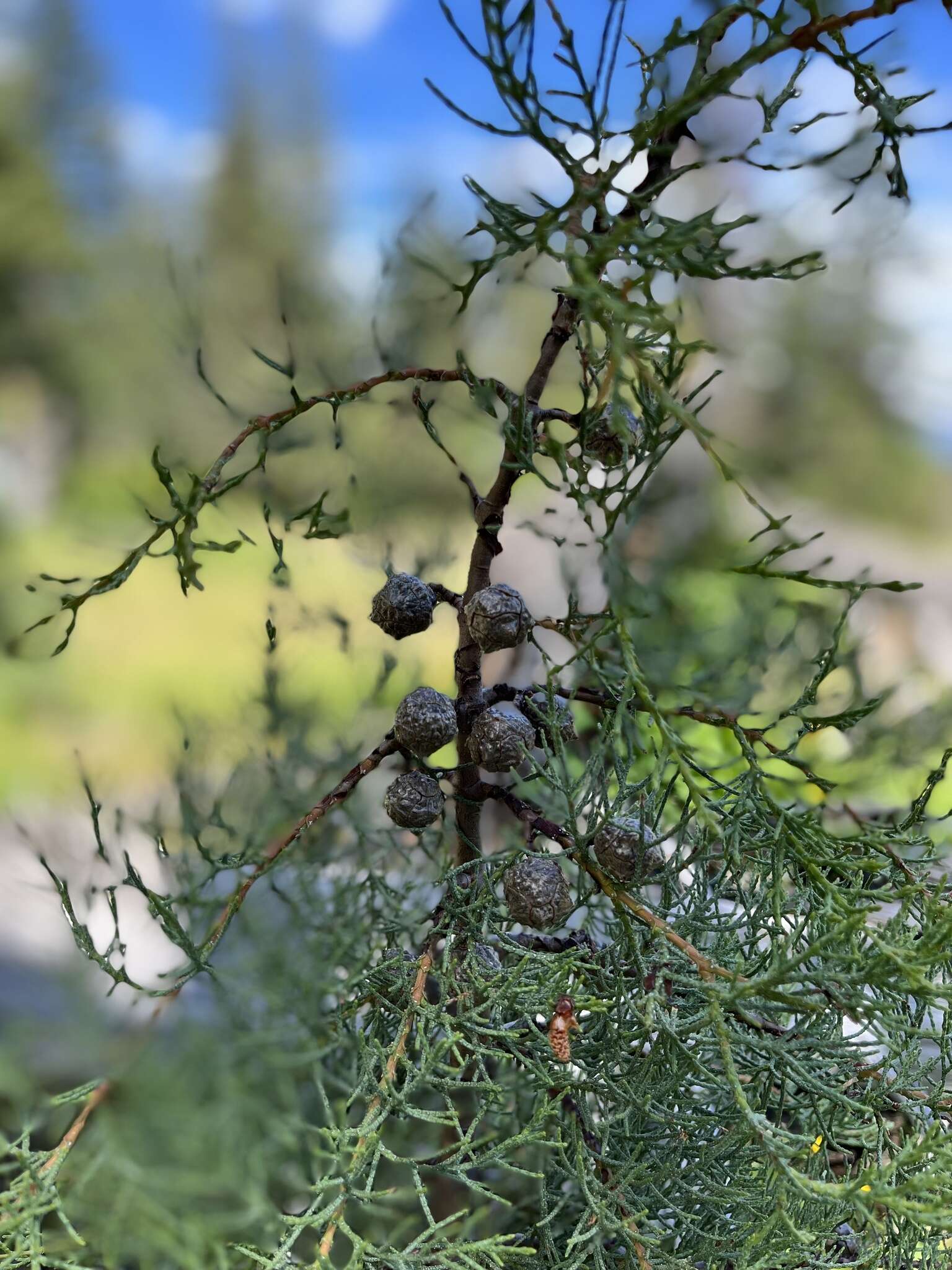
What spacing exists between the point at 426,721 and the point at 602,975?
0.39ft

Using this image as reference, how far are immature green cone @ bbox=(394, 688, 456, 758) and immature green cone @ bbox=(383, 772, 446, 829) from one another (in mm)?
13

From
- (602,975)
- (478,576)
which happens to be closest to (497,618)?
(478,576)

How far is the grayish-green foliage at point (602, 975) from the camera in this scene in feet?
0.95

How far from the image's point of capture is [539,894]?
0.35 meters

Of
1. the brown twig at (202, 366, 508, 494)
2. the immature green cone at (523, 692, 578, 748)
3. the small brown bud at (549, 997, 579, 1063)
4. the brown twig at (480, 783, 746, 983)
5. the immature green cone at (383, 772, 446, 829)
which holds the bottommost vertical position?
the small brown bud at (549, 997, 579, 1063)

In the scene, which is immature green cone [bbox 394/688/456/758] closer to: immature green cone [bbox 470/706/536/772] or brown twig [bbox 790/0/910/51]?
immature green cone [bbox 470/706/536/772]

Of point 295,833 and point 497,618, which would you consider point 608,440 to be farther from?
point 295,833

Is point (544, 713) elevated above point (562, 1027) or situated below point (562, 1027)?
above

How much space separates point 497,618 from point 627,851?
0.09 metres

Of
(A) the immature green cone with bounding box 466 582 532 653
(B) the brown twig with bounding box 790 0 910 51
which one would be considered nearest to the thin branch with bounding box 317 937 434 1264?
(A) the immature green cone with bounding box 466 582 532 653

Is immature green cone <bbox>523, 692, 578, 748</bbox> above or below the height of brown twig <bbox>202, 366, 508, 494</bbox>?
below

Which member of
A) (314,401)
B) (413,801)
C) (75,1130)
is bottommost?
(75,1130)

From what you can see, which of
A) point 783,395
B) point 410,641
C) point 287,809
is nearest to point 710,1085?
→ point 287,809

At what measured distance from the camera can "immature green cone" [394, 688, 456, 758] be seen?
0.37 m
